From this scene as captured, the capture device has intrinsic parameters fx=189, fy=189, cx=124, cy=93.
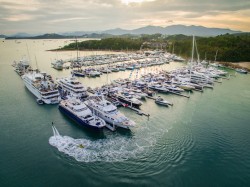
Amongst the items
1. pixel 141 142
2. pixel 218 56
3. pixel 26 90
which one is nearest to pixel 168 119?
pixel 141 142

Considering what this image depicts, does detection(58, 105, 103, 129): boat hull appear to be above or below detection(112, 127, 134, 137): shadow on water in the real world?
above

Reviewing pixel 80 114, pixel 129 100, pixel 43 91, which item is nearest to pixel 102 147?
pixel 80 114

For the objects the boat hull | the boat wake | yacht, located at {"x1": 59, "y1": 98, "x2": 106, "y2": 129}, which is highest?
yacht, located at {"x1": 59, "y1": 98, "x2": 106, "y2": 129}

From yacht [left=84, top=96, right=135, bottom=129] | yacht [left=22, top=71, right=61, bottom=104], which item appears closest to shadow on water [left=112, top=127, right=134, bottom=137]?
yacht [left=84, top=96, right=135, bottom=129]

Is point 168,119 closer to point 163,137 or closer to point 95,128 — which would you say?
point 163,137

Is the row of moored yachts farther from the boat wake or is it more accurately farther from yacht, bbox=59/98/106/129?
the boat wake

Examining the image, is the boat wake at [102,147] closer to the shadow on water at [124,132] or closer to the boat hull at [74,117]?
the shadow on water at [124,132]
